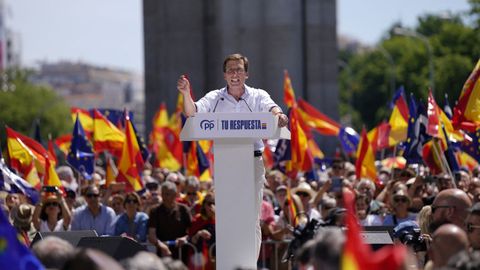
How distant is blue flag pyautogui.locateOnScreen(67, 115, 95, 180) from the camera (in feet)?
77.5

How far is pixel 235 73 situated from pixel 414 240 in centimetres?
210

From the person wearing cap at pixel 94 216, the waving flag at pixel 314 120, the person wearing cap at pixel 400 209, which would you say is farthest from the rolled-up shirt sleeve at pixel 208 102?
the waving flag at pixel 314 120

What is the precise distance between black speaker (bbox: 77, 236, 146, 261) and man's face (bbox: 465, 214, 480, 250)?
3.13 metres

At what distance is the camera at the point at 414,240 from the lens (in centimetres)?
1214

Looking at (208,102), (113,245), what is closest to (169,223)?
(113,245)

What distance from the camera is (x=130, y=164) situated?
846 inches

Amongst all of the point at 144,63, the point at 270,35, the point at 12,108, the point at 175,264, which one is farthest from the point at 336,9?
the point at 12,108

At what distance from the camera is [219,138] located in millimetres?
11320

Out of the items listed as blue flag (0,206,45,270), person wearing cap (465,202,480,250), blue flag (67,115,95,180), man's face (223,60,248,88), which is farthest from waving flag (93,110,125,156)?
blue flag (0,206,45,270)

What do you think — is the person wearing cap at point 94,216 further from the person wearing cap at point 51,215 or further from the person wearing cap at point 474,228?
the person wearing cap at point 474,228

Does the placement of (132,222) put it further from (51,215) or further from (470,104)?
(470,104)

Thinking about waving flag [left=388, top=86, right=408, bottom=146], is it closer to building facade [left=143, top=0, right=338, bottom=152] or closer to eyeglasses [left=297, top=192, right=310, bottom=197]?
eyeglasses [left=297, top=192, right=310, bottom=197]

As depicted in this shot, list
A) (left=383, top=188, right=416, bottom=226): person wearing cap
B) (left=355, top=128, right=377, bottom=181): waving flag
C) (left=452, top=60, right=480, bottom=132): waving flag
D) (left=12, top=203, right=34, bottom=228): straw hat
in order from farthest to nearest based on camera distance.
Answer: (left=355, top=128, right=377, bottom=181): waving flag, (left=452, top=60, right=480, bottom=132): waving flag, (left=383, top=188, right=416, bottom=226): person wearing cap, (left=12, top=203, right=34, bottom=228): straw hat

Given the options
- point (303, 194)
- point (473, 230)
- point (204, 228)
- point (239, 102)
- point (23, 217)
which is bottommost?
point (204, 228)
